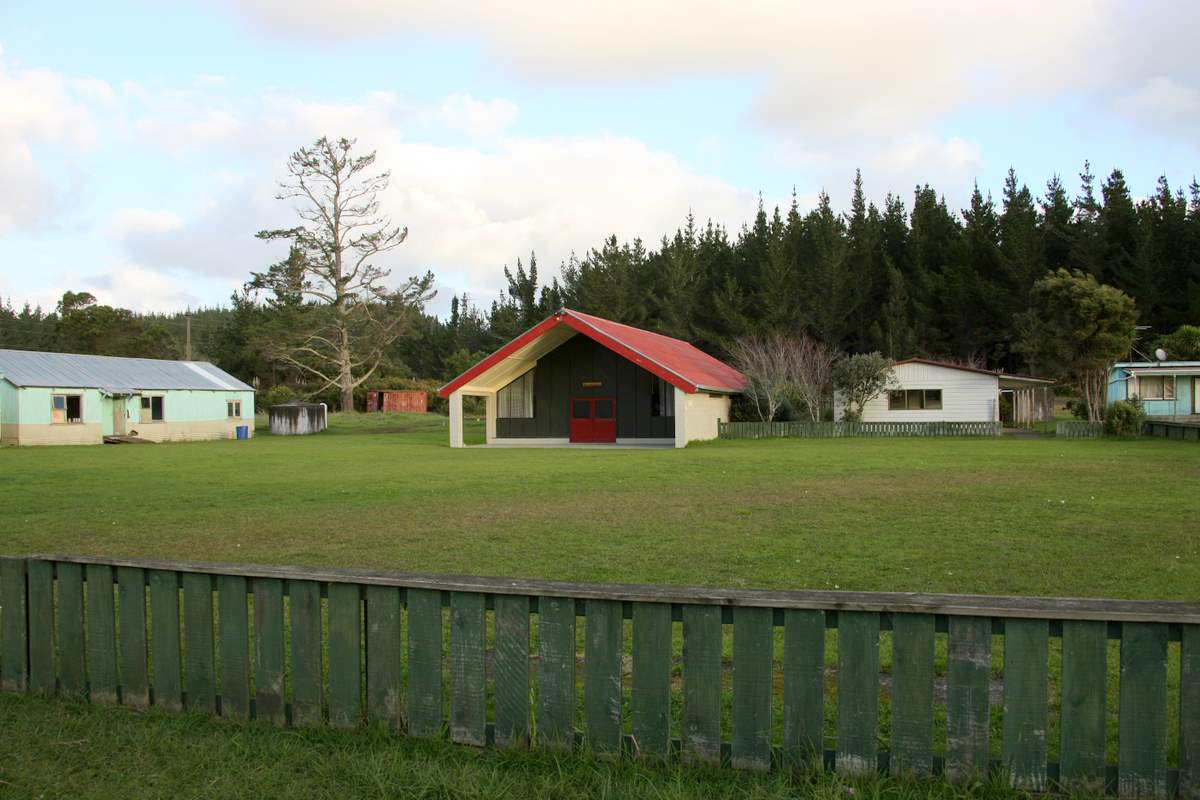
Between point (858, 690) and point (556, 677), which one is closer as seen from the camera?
point (858, 690)

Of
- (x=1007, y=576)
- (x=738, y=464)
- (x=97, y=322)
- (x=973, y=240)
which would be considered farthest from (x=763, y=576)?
(x=97, y=322)

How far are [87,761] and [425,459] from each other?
2169cm

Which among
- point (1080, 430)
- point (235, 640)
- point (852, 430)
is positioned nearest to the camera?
point (235, 640)

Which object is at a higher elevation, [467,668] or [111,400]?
[111,400]

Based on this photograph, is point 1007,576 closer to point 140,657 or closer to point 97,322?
point 140,657

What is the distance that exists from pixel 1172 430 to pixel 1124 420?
4.70 feet

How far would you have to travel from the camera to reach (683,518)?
1206cm

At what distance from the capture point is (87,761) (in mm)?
4090

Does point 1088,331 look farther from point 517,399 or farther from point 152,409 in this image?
point 152,409

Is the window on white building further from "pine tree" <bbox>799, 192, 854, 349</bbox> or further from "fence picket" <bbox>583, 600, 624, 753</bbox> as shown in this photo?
"fence picket" <bbox>583, 600, 624, 753</bbox>

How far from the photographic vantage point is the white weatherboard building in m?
38.1

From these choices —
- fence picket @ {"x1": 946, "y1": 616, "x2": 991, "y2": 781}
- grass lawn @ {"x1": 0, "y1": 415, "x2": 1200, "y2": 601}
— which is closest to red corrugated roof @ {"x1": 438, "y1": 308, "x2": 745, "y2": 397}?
grass lawn @ {"x1": 0, "y1": 415, "x2": 1200, "y2": 601}

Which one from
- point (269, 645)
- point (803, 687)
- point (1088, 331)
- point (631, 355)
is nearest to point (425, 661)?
point (269, 645)

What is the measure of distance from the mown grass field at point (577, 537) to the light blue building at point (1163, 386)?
14.6m
